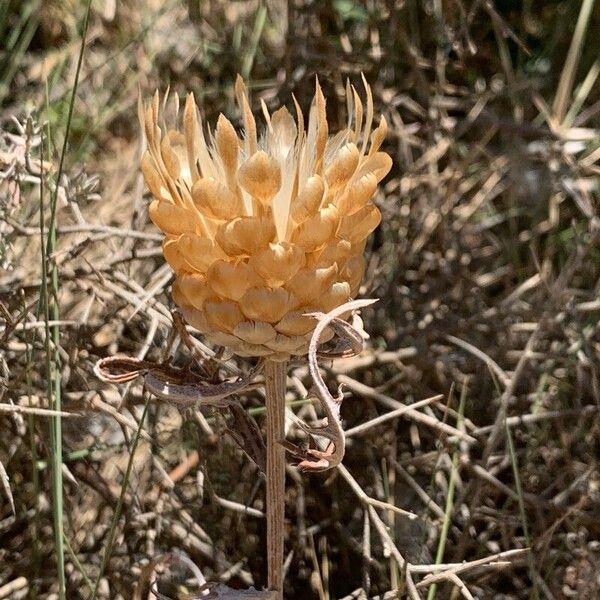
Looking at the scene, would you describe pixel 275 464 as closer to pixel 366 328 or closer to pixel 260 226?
pixel 260 226

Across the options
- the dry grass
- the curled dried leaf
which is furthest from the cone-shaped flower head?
the dry grass

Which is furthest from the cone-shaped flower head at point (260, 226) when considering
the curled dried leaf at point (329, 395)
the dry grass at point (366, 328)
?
the dry grass at point (366, 328)

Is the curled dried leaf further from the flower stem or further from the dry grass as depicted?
the dry grass

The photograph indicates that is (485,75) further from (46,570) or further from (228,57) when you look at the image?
(46,570)

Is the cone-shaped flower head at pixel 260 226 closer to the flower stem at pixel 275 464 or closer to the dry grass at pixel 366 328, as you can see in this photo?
the flower stem at pixel 275 464

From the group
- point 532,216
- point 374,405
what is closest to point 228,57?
point 532,216
